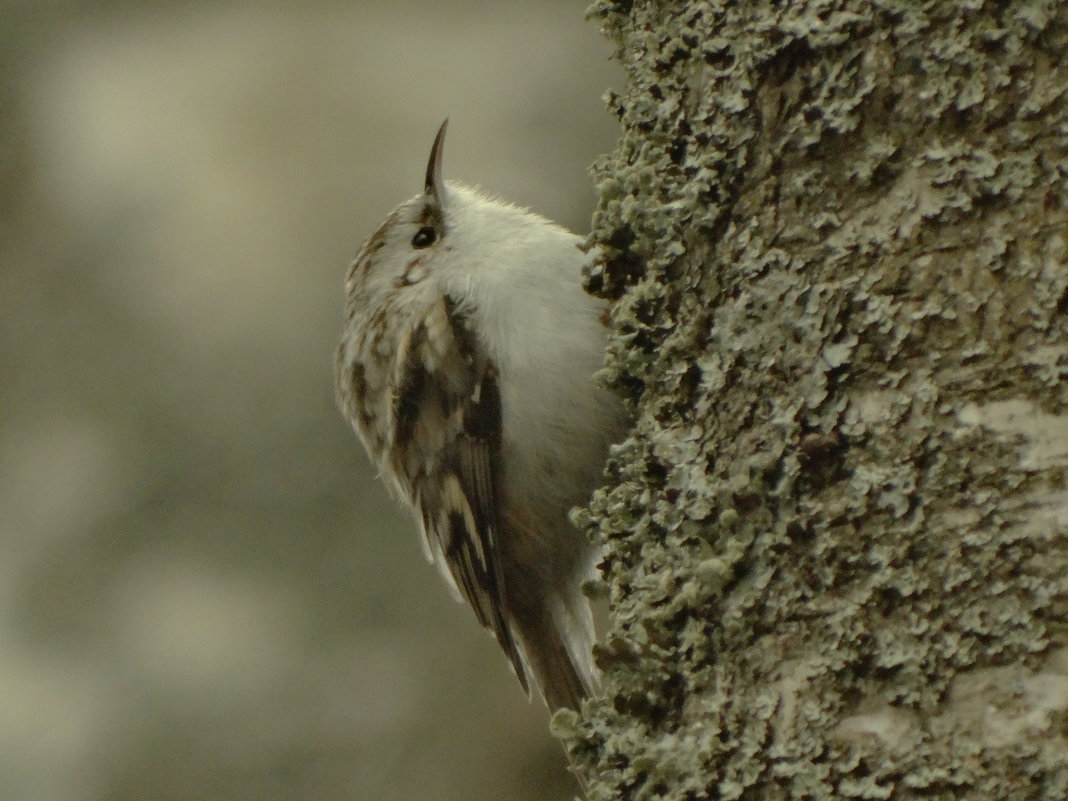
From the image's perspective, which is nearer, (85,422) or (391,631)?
(391,631)

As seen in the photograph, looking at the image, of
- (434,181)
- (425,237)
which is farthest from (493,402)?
(434,181)

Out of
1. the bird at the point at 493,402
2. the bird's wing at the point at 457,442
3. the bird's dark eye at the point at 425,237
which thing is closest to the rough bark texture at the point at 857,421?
the bird at the point at 493,402

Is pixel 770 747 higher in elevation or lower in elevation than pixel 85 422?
lower

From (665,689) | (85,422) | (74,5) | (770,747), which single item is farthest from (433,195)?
(74,5)

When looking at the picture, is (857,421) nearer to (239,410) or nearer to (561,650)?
(561,650)

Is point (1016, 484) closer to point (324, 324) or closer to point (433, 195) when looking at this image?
point (433, 195)

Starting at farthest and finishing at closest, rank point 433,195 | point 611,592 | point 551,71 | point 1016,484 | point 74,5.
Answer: point 74,5 < point 551,71 < point 433,195 < point 611,592 < point 1016,484

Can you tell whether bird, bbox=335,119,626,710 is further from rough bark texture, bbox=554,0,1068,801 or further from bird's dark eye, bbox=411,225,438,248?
rough bark texture, bbox=554,0,1068,801
